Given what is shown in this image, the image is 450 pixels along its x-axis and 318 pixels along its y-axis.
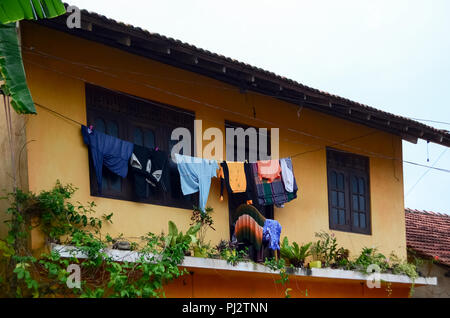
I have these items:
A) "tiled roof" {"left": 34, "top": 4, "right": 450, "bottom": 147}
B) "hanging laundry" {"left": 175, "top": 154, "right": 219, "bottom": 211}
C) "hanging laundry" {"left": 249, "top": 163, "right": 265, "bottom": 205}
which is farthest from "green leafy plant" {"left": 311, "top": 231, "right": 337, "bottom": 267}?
"hanging laundry" {"left": 175, "top": 154, "right": 219, "bottom": 211}

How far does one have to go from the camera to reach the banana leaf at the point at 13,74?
9.23 m

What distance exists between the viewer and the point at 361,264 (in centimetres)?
1384

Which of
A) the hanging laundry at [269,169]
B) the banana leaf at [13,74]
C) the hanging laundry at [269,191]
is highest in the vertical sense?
the banana leaf at [13,74]

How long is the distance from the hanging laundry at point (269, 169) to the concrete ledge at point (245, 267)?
1.36 m

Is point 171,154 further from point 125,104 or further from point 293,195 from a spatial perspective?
point 293,195

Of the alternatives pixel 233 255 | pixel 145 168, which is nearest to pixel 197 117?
pixel 145 168

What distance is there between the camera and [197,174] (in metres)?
12.0

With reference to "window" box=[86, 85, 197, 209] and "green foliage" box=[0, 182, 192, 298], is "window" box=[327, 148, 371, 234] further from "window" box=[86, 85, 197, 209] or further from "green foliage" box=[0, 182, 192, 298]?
"green foliage" box=[0, 182, 192, 298]

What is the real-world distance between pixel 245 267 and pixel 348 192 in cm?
344

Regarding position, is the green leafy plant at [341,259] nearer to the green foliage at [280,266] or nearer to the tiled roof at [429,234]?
the green foliage at [280,266]

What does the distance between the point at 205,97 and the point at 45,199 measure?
349cm

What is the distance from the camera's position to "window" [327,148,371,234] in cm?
1438

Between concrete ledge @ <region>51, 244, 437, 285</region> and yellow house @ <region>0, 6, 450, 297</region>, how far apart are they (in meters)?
0.03

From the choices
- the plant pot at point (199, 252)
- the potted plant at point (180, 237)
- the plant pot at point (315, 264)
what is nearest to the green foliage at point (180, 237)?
the potted plant at point (180, 237)
